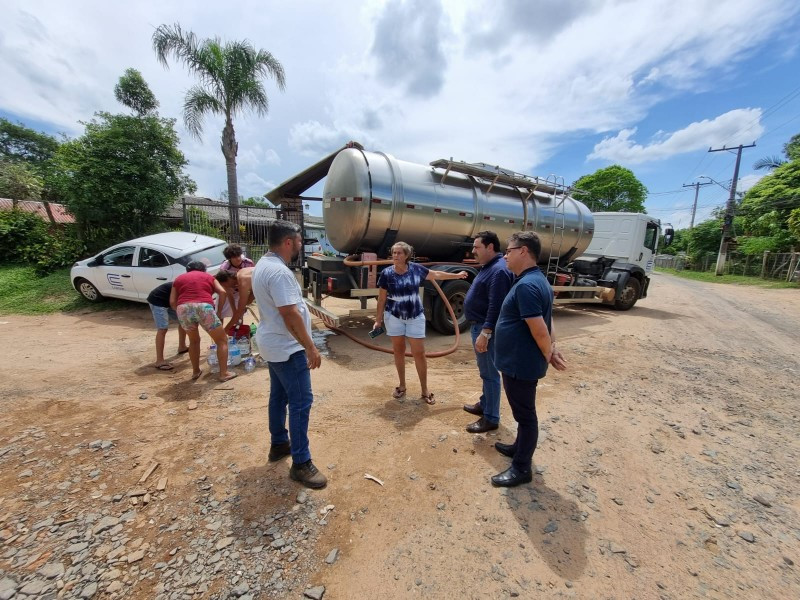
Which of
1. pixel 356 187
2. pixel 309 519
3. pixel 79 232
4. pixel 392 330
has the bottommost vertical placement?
pixel 309 519

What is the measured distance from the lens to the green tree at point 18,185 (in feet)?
45.3

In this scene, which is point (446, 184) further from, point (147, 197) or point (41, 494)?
point (147, 197)

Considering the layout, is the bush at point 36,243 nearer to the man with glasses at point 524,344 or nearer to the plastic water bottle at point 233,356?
the plastic water bottle at point 233,356

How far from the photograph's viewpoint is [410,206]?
20.2ft

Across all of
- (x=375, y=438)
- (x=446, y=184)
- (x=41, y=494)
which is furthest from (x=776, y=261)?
(x=41, y=494)

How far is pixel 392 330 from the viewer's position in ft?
12.5

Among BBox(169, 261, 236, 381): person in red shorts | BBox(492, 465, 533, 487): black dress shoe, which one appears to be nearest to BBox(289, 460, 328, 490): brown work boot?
BBox(492, 465, 533, 487): black dress shoe

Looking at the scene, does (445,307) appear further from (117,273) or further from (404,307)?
(117,273)

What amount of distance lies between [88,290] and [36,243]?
5.32m

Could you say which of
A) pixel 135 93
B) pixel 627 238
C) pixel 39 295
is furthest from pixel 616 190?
pixel 39 295

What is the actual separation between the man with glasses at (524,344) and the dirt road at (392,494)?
1.02 ft

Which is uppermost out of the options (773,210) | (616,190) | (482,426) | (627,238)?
(616,190)

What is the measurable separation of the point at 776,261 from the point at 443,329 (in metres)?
26.5

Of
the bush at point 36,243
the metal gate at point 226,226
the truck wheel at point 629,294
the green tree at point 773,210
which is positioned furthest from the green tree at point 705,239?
the bush at point 36,243
